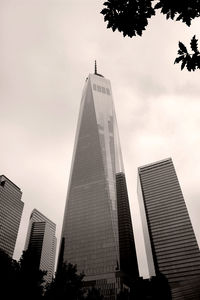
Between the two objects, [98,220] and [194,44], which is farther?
[98,220]

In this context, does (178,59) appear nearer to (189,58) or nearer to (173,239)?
(189,58)

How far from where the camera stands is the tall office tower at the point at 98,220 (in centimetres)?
13950

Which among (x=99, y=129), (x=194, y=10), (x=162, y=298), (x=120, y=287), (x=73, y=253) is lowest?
(x=194, y=10)

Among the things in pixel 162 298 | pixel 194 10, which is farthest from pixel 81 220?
pixel 194 10

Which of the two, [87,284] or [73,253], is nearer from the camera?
[87,284]

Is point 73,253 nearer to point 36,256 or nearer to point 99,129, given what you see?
point 99,129

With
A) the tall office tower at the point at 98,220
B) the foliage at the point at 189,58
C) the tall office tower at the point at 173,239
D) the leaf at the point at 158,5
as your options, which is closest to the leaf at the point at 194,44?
the foliage at the point at 189,58

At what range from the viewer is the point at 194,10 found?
15.9 feet

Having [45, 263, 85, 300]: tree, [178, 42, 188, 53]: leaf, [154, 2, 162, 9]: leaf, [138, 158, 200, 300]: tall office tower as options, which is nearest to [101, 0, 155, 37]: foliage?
[154, 2, 162, 9]: leaf

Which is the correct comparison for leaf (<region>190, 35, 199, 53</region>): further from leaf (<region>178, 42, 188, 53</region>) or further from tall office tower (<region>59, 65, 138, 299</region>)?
tall office tower (<region>59, 65, 138, 299</region>)

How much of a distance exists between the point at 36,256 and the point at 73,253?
146 m

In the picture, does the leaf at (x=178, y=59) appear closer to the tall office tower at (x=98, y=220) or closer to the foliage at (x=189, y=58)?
the foliage at (x=189, y=58)

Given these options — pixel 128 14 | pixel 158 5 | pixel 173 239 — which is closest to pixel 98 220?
pixel 173 239

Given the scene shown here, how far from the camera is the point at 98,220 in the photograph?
524ft
